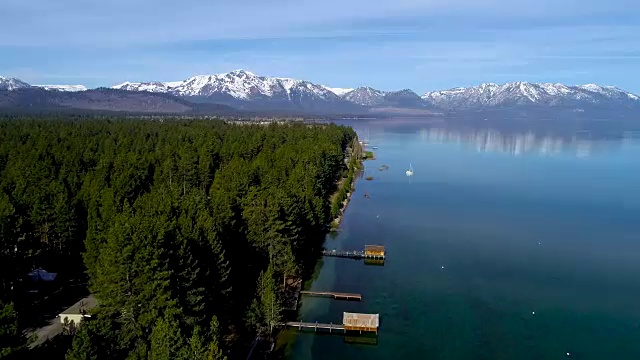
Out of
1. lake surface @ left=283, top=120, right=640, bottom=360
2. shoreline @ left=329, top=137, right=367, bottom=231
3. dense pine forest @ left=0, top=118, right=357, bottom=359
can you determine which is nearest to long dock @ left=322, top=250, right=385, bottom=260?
lake surface @ left=283, top=120, right=640, bottom=360

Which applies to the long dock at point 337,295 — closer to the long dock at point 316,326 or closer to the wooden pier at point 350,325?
the wooden pier at point 350,325

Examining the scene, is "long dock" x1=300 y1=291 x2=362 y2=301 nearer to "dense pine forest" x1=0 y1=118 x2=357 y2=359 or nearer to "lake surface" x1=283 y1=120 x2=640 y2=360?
"lake surface" x1=283 y1=120 x2=640 y2=360

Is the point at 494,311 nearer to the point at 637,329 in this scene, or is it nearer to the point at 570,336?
the point at 570,336

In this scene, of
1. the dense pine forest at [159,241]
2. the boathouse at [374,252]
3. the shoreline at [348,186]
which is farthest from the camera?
the shoreline at [348,186]

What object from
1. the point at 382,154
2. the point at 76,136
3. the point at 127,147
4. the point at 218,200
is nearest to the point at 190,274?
the point at 218,200

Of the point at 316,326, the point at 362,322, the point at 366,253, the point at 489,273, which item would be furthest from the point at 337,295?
the point at 489,273

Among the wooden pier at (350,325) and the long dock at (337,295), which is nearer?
the wooden pier at (350,325)

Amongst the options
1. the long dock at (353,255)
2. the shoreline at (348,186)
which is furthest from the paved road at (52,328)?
the shoreline at (348,186)
